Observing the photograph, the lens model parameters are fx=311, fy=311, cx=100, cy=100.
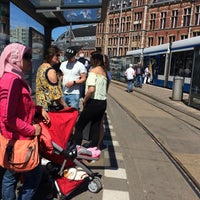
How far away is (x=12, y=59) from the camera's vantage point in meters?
2.57

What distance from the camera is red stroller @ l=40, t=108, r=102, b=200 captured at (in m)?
3.12

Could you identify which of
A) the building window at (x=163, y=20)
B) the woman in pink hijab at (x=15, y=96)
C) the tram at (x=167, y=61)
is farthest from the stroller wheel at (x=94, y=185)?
the building window at (x=163, y=20)

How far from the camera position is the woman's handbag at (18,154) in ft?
8.50

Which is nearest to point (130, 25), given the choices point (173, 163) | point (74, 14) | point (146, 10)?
point (146, 10)

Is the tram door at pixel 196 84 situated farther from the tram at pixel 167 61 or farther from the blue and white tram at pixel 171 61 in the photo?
the blue and white tram at pixel 171 61

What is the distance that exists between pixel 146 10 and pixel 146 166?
62.2m

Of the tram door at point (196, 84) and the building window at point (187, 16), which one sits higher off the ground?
the building window at point (187, 16)

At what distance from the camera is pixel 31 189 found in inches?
116

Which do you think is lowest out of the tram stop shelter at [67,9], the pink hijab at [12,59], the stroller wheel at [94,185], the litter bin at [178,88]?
the stroller wheel at [94,185]

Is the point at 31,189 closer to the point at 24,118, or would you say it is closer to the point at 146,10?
the point at 24,118

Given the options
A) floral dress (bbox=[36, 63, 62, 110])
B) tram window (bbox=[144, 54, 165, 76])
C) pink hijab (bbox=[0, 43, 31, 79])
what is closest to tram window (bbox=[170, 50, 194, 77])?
tram window (bbox=[144, 54, 165, 76])

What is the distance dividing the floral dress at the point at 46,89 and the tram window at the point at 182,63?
15.3 meters

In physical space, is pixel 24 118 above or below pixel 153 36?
below

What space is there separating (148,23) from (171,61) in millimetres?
43915
